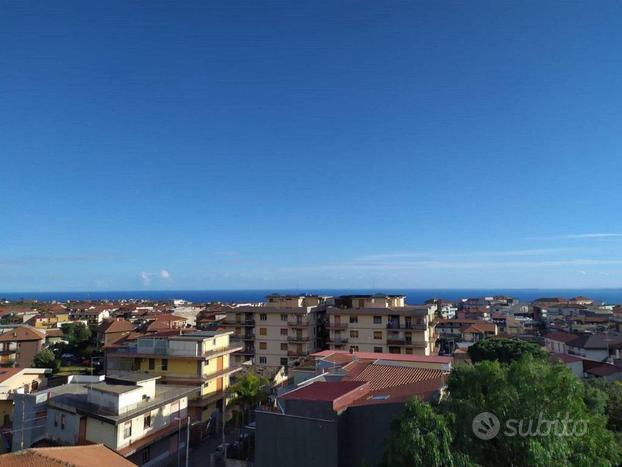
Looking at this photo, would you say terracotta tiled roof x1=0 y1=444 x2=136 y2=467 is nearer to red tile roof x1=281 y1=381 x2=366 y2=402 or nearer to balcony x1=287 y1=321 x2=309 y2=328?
red tile roof x1=281 y1=381 x2=366 y2=402

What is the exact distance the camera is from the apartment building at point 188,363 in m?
31.1

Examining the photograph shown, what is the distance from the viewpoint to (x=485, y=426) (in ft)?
36.2

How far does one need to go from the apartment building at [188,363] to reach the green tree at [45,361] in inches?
843

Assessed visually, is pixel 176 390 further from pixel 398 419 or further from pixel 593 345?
pixel 593 345

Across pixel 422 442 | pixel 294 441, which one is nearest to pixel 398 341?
pixel 294 441

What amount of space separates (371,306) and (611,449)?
37357mm

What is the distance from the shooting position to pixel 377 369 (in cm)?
2144

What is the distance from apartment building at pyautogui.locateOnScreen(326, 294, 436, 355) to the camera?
146 feet

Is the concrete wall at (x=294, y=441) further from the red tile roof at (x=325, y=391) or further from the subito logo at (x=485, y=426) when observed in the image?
the subito logo at (x=485, y=426)

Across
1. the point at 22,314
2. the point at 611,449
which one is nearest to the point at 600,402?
the point at 611,449

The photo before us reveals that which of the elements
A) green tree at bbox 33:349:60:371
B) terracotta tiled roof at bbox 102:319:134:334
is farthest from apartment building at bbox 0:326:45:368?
terracotta tiled roof at bbox 102:319:134:334

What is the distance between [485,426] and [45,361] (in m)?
53.2

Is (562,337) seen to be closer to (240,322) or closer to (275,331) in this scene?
(275,331)

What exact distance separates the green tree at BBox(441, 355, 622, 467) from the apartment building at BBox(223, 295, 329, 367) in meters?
37.1
